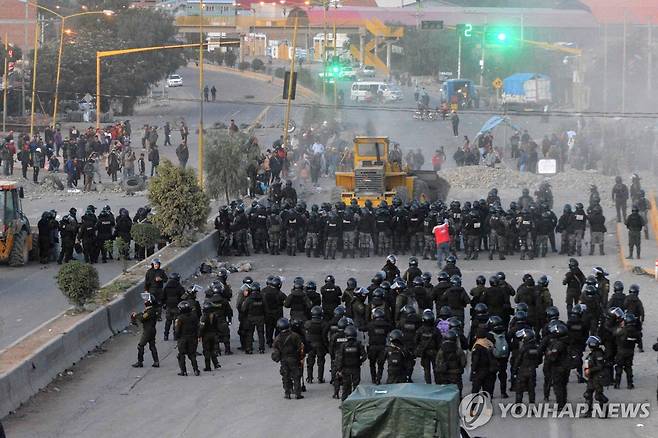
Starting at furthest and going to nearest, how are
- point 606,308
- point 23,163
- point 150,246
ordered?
point 23,163
point 150,246
point 606,308

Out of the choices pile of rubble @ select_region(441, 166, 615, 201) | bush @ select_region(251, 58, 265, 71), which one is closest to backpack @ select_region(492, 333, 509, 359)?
pile of rubble @ select_region(441, 166, 615, 201)

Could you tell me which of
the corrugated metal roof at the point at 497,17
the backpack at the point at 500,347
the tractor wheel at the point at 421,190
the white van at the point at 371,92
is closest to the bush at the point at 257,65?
the corrugated metal roof at the point at 497,17

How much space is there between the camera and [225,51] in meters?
123

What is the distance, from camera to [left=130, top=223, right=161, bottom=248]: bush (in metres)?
29.0

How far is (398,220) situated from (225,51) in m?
92.8

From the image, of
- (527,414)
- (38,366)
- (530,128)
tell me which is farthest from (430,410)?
(530,128)

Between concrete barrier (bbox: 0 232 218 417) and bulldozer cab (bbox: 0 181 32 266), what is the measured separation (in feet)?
13.9

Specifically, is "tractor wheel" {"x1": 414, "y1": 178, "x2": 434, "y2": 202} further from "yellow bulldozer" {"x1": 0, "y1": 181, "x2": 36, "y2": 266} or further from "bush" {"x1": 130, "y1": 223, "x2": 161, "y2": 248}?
"yellow bulldozer" {"x1": 0, "y1": 181, "x2": 36, "y2": 266}

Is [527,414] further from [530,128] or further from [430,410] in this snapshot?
[530,128]

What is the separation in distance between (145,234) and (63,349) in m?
9.01

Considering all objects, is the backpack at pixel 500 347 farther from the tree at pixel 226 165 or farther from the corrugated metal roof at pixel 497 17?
the corrugated metal roof at pixel 497 17

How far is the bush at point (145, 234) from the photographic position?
1142 inches

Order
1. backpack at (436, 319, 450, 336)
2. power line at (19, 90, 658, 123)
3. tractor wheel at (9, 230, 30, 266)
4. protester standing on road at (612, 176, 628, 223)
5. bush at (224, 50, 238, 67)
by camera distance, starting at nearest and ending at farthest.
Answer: backpack at (436, 319, 450, 336), tractor wheel at (9, 230, 30, 266), protester standing on road at (612, 176, 628, 223), power line at (19, 90, 658, 123), bush at (224, 50, 238, 67)

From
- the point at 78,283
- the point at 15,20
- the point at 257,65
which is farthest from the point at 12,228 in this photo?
the point at 257,65
